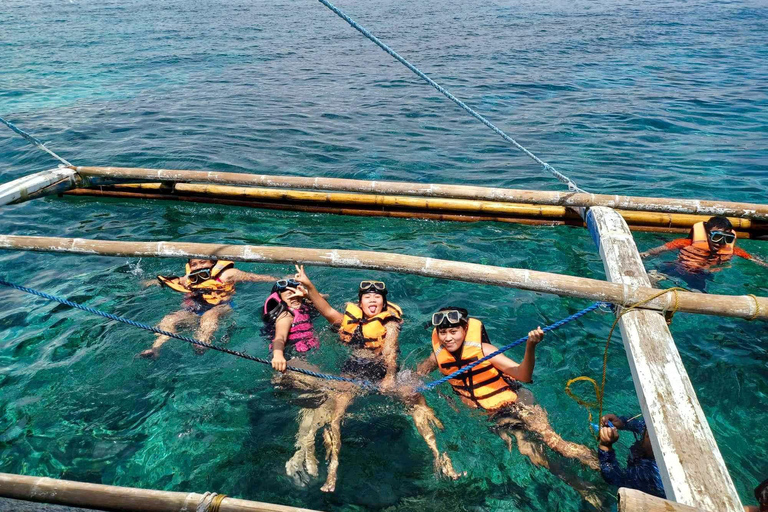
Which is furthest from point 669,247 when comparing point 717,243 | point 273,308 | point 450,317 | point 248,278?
point 248,278

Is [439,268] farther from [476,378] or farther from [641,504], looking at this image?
[641,504]

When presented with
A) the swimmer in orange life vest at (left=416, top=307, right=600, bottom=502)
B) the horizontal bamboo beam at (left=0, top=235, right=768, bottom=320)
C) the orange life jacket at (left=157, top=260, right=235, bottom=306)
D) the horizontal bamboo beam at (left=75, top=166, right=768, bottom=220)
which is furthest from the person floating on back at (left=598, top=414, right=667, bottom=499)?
the orange life jacket at (left=157, top=260, right=235, bottom=306)

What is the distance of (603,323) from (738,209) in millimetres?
2448

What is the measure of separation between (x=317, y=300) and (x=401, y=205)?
367 centimetres

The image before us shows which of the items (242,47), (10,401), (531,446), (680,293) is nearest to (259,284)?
(10,401)

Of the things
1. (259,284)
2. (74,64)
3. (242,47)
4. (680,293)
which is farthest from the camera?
(242,47)

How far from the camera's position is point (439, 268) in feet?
16.8

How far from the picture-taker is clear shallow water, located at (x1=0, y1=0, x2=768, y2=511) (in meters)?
5.56

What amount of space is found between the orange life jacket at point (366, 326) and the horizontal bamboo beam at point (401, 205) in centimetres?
342

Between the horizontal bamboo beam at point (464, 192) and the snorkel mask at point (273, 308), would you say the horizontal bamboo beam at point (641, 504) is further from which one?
the horizontal bamboo beam at point (464, 192)

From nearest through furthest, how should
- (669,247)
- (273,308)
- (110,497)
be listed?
(110,497)
(273,308)
(669,247)

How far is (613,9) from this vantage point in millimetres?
38406

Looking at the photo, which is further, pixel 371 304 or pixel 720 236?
pixel 720 236

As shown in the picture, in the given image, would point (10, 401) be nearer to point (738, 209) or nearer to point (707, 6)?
point (738, 209)
